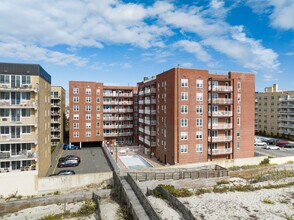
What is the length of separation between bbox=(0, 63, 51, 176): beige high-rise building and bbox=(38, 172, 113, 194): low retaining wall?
220 centimetres

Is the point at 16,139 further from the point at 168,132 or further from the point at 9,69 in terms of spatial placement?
the point at 168,132

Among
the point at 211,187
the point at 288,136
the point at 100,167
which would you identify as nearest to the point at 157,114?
the point at 100,167

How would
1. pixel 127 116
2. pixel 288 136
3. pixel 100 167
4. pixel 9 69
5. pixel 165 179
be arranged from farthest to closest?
pixel 288 136, pixel 127 116, pixel 100 167, pixel 165 179, pixel 9 69

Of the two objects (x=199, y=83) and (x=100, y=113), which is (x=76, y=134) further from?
(x=199, y=83)

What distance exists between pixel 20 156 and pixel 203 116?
93.2 ft

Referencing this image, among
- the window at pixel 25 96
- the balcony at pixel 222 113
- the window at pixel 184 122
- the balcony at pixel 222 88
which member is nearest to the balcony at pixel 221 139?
the balcony at pixel 222 113

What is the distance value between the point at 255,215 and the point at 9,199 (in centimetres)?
2689

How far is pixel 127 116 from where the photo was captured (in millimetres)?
55875

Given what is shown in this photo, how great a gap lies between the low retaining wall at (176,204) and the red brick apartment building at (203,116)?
433 inches

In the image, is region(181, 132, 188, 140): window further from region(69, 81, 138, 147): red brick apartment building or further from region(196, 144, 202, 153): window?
region(69, 81, 138, 147): red brick apartment building

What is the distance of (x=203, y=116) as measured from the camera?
36656 mm

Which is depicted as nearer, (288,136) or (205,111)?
(205,111)

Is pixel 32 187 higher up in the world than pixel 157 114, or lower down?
lower down

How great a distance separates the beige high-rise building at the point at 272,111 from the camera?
216 feet
